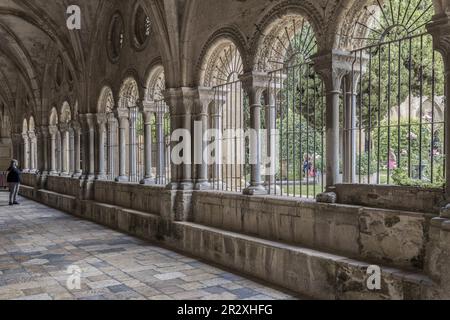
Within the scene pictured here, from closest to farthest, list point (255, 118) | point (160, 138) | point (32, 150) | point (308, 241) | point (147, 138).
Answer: point (308, 241)
point (255, 118)
point (160, 138)
point (147, 138)
point (32, 150)

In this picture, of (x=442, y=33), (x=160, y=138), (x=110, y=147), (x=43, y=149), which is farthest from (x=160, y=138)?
(x=43, y=149)

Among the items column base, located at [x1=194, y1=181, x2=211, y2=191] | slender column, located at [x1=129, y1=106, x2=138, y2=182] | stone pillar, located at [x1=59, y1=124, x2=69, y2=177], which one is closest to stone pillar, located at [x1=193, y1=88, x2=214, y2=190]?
column base, located at [x1=194, y1=181, x2=211, y2=191]

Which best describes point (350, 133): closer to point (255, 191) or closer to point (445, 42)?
point (445, 42)

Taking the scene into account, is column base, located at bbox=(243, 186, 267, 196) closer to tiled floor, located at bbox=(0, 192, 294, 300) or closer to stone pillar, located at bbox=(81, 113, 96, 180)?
tiled floor, located at bbox=(0, 192, 294, 300)

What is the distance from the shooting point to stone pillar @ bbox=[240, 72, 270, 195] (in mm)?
6165

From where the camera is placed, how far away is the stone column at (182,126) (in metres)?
7.59

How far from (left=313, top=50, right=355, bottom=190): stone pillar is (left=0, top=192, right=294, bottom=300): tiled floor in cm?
147

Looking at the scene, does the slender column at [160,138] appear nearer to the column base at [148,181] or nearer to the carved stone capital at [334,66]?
the column base at [148,181]

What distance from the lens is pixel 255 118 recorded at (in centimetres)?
635

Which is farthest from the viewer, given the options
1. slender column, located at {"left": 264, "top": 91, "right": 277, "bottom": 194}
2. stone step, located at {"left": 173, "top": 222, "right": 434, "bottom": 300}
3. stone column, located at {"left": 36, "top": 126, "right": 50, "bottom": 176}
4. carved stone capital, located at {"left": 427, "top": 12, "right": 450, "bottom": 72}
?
stone column, located at {"left": 36, "top": 126, "right": 50, "bottom": 176}

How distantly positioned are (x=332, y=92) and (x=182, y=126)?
327 centimetres

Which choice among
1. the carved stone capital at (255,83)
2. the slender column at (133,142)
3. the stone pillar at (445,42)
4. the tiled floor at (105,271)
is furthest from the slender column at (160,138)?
the stone pillar at (445,42)

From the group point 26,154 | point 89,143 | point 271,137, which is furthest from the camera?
point 26,154
